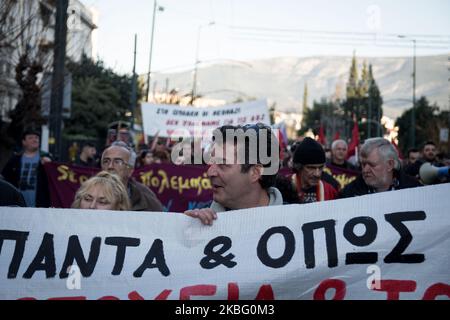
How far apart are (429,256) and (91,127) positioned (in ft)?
150

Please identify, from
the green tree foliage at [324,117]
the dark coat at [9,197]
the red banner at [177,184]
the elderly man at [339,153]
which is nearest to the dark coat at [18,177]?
the red banner at [177,184]

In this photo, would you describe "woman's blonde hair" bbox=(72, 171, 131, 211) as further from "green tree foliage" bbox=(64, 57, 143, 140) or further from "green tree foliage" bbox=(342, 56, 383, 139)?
"green tree foliage" bbox=(342, 56, 383, 139)

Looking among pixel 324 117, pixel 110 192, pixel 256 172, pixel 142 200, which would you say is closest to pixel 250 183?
pixel 256 172

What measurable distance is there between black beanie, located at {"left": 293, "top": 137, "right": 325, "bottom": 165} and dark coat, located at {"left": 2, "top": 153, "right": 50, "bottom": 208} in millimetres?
4396

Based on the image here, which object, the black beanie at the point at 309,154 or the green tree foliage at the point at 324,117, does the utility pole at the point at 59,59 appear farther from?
the green tree foliage at the point at 324,117

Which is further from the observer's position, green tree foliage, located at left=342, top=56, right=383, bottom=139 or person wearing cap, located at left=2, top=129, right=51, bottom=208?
green tree foliage, located at left=342, top=56, right=383, bottom=139

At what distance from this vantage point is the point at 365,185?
5.61 metres

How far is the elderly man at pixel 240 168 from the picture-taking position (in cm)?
382

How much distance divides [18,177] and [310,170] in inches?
193

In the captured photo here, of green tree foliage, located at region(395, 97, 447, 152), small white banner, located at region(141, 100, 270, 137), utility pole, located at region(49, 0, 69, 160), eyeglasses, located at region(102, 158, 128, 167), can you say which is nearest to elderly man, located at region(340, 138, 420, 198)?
eyeglasses, located at region(102, 158, 128, 167)

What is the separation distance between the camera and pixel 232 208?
12.6 feet

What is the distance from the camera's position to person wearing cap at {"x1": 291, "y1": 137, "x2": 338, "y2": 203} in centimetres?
567

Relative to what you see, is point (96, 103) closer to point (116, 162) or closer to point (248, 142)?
point (116, 162)
